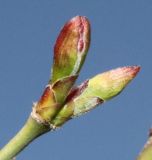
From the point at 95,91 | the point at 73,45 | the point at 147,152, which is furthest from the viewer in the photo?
the point at 95,91

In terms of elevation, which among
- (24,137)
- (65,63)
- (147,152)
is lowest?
(147,152)

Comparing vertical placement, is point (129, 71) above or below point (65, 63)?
below

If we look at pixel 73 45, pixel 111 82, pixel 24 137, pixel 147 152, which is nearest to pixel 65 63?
pixel 73 45

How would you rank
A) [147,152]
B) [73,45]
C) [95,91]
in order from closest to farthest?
[147,152] → [73,45] → [95,91]

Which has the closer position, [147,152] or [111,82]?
[147,152]

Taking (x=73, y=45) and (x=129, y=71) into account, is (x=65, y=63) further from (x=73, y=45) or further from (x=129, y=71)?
(x=129, y=71)

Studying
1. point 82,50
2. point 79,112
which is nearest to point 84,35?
point 82,50

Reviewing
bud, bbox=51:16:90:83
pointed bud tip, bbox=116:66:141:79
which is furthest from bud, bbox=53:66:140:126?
bud, bbox=51:16:90:83
